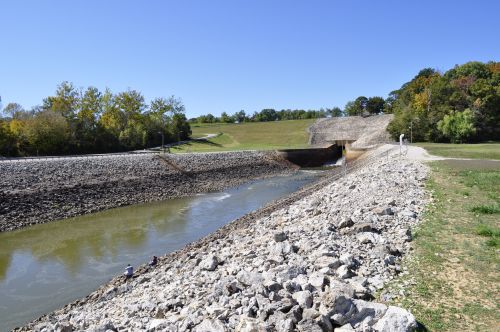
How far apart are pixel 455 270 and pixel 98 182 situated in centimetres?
2831

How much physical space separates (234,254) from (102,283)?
6012 mm

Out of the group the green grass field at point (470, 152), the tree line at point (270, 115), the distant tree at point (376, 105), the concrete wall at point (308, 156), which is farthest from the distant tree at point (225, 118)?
the green grass field at point (470, 152)

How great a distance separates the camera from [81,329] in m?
7.85

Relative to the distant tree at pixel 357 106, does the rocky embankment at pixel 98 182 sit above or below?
below

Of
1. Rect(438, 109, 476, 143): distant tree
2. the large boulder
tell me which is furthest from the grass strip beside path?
Rect(438, 109, 476, 143): distant tree

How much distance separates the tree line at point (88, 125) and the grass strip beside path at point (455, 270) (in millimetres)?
48463

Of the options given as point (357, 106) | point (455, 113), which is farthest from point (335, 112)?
point (455, 113)

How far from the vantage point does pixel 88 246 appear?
18.3 meters

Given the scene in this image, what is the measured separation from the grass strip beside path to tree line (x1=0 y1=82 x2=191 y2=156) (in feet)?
159

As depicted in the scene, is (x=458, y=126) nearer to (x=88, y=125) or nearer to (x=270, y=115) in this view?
(x=88, y=125)

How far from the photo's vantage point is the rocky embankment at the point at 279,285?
19.6 ft

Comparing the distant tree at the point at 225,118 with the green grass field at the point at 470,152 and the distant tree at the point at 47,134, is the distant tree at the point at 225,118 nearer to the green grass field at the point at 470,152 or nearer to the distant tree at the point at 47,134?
the distant tree at the point at 47,134

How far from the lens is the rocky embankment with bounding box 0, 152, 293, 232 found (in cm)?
2469

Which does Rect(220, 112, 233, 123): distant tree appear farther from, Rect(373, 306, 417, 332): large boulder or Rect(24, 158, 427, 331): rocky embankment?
Rect(373, 306, 417, 332): large boulder
